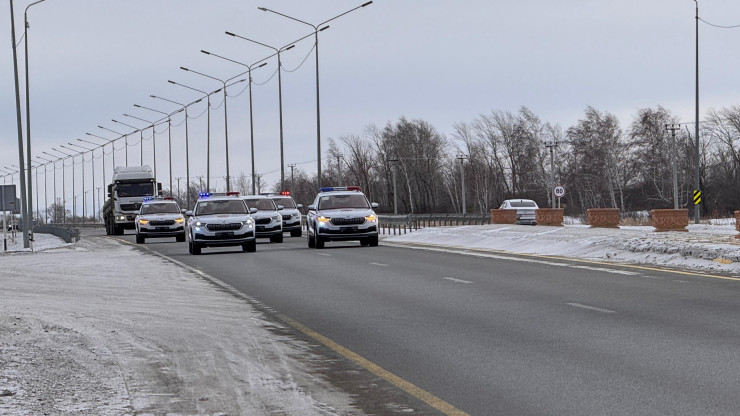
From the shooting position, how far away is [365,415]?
738 centimetres

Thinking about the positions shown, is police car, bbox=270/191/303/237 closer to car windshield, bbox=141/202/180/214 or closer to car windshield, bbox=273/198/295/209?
car windshield, bbox=273/198/295/209

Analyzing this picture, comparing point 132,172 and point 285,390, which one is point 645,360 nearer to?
point 285,390

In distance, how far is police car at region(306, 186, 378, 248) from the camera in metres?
34.9

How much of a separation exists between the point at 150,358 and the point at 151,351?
18.7 inches

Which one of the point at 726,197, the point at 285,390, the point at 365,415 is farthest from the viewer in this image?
the point at 726,197

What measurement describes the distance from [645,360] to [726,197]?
10103cm

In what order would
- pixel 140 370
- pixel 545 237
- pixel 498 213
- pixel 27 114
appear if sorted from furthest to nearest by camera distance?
1. pixel 27 114
2. pixel 498 213
3. pixel 545 237
4. pixel 140 370

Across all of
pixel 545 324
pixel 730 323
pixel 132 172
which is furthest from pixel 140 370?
pixel 132 172

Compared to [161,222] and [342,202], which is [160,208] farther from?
[342,202]

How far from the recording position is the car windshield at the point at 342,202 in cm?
3591

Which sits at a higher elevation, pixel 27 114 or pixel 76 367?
pixel 27 114

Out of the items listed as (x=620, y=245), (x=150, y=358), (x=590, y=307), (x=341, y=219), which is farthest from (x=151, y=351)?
(x=341, y=219)

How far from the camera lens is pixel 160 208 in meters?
47.1

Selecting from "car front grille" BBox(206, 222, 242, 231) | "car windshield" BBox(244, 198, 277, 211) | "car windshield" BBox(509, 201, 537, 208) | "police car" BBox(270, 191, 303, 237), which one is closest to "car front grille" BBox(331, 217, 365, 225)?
"car front grille" BBox(206, 222, 242, 231)
